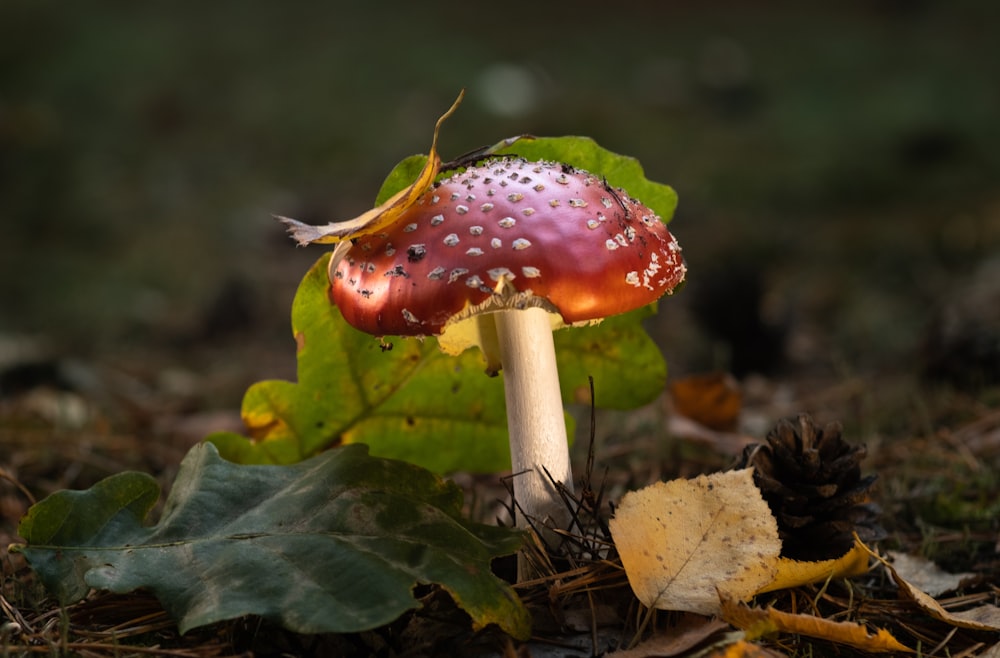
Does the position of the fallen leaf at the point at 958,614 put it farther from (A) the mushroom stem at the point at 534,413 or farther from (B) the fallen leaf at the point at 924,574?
(A) the mushroom stem at the point at 534,413

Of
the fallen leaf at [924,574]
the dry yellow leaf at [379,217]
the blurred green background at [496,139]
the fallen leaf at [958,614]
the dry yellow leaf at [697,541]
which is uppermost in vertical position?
the blurred green background at [496,139]

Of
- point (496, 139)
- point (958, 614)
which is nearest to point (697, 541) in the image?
point (958, 614)

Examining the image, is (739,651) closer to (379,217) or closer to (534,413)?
(534,413)

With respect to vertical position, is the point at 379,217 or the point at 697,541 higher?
the point at 379,217

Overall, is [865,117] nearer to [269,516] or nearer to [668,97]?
[668,97]

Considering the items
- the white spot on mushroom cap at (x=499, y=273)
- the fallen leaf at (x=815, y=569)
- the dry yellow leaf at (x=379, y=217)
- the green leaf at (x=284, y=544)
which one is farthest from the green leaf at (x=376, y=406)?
the fallen leaf at (x=815, y=569)
